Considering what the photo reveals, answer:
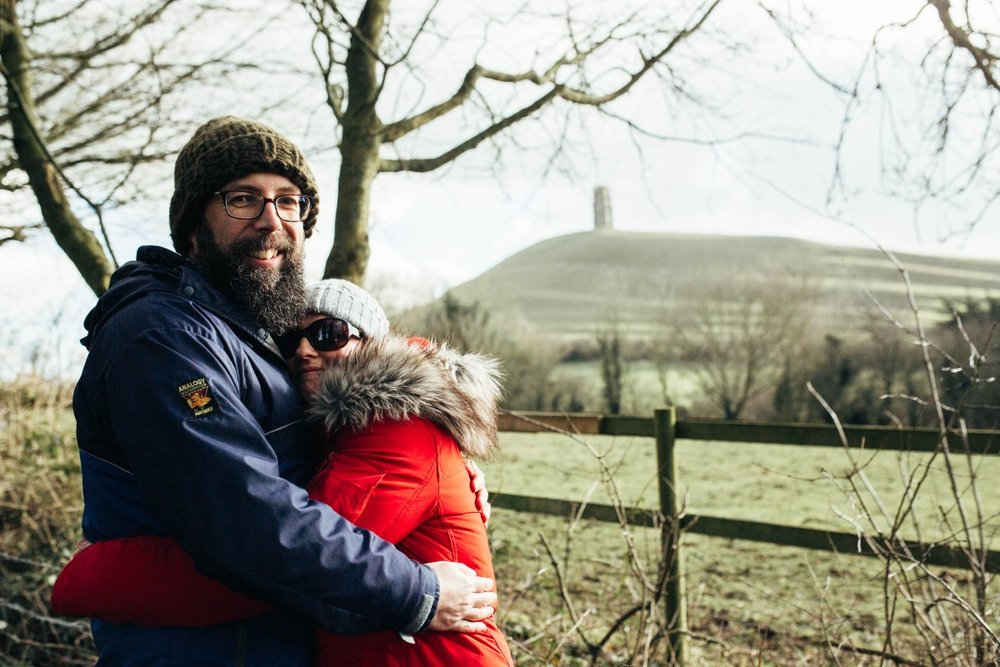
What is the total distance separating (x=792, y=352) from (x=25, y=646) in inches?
1195

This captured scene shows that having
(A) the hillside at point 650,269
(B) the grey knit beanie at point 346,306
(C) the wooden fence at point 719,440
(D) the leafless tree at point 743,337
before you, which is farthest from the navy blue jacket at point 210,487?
(A) the hillside at point 650,269

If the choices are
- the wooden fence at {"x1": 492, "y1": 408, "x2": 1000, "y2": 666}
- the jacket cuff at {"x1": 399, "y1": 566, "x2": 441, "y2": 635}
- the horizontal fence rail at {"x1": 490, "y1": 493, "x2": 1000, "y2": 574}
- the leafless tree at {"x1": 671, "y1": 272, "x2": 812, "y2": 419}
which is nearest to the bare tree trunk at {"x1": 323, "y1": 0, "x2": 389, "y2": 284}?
the wooden fence at {"x1": 492, "y1": 408, "x2": 1000, "y2": 666}

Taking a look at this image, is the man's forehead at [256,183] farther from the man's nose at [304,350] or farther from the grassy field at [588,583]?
the grassy field at [588,583]

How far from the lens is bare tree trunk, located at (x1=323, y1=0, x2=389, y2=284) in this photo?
4328 mm

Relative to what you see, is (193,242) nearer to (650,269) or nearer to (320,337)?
(320,337)

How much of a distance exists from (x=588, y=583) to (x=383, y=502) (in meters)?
5.65

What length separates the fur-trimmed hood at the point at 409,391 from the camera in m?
1.80

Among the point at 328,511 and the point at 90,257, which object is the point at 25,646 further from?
the point at 328,511

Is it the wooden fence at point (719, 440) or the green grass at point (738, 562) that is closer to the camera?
the wooden fence at point (719, 440)

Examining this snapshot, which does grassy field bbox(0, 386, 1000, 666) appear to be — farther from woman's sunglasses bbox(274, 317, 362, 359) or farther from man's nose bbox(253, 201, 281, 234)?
man's nose bbox(253, 201, 281, 234)

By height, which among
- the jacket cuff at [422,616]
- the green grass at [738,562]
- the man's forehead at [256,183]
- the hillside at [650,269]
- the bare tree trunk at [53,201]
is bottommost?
the green grass at [738,562]

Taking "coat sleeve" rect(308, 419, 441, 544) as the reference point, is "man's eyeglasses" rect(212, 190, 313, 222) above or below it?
above

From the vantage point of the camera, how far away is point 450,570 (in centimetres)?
175

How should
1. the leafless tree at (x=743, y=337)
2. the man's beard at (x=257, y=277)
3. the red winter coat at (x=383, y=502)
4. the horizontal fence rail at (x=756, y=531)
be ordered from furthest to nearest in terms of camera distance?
the leafless tree at (x=743, y=337) → the horizontal fence rail at (x=756, y=531) → the man's beard at (x=257, y=277) → the red winter coat at (x=383, y=502)
